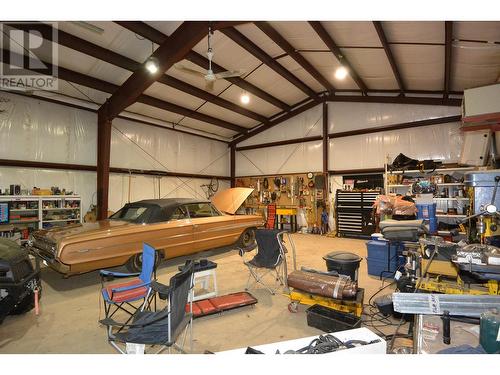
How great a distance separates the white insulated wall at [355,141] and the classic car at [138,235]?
4.62 m

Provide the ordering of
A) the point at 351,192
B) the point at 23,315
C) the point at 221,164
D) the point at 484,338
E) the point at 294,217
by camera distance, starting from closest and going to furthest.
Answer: the point at 484,338
the point at 23,315
the point at 351,192
the point at 294,217
the point at 221,164

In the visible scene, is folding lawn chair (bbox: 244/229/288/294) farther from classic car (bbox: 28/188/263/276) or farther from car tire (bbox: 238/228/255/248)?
car tire (bbox: 238/228/255/248)

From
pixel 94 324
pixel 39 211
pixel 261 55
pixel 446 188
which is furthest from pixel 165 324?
pixel 446 188

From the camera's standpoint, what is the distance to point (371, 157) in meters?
8.53

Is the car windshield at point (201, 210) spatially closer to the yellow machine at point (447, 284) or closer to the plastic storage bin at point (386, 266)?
the plastic storage bin at point (386, 266)

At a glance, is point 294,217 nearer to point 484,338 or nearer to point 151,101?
point 151,101

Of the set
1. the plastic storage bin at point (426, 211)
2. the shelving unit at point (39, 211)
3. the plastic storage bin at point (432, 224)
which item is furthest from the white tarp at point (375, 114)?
the shelving unit at point (39, 211)

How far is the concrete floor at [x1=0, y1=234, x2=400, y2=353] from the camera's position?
246cm

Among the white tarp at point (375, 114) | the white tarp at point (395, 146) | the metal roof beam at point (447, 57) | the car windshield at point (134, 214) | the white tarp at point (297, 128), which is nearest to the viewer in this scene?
the metal roof beam at point (447, 57)

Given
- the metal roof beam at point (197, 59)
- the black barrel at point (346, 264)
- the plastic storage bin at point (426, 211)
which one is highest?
the metal roof beam at point (197, 59)

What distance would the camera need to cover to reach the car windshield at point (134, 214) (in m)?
4.61
